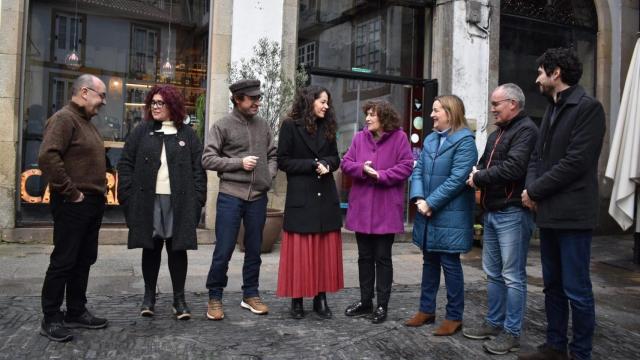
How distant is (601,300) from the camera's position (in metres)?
6.00

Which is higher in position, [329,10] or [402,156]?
[329,10]

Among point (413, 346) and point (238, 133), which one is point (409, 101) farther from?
point (413, 346)

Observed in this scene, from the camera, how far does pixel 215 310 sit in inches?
189

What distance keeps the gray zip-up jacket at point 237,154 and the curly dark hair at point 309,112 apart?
389mm

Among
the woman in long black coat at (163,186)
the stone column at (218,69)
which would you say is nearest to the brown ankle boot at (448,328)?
the woman in long black coat at (163,186)

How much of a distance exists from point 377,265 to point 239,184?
1342mm

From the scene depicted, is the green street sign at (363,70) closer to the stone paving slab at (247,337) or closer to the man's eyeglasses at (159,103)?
the stone paving slab at (247,337)

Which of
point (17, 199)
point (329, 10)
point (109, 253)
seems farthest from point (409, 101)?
point (17, 199)

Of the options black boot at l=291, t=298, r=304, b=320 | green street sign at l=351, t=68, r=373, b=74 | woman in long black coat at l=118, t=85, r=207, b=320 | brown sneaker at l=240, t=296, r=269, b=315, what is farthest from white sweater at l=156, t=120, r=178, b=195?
green street sign at l=351, t=68, r=373, b=74

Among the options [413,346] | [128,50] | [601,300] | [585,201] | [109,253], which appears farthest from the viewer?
[128,50]

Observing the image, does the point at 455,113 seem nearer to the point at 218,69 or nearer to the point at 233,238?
the point at 233,238

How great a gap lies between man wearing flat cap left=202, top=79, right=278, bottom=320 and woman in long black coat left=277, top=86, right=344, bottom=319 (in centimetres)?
25

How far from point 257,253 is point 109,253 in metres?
3.29

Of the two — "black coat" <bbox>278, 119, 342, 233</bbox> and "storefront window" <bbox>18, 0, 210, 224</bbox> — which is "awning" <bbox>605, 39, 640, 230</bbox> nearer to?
"black coat" <bbox>278, 119, 342, 233</bbox>
